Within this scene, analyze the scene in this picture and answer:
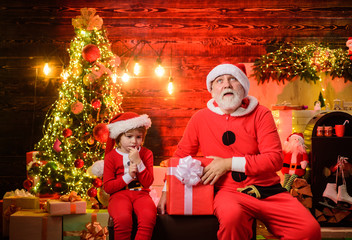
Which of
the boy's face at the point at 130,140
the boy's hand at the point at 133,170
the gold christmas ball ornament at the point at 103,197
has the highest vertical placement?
the boy's face at the point at 130,140

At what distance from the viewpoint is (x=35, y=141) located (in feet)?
14.2

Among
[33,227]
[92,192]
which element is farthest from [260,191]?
[33,227]

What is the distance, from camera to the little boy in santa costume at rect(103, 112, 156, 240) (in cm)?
206

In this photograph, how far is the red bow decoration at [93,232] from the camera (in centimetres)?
292

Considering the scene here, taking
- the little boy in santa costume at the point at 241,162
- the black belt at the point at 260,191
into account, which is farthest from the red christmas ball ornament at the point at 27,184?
the black belt at the point at 260,191

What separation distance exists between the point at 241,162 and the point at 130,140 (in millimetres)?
922

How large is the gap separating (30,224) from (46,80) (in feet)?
6.80

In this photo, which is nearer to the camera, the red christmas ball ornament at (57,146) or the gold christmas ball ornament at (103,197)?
the gold christmas ball ornament at (103,197)

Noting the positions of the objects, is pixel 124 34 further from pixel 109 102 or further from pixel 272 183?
pixel 272 183

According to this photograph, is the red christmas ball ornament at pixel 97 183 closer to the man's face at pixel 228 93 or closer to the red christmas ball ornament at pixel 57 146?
the red christmas ball ornament at pixel 57 146

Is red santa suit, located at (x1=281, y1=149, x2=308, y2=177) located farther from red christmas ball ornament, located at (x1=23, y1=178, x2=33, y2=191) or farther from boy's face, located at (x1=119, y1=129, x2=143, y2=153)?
red christmas ball ornament, located at (x1=23, y1=178, x2=33, y2=191)

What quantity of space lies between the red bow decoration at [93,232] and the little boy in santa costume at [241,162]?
1.11m

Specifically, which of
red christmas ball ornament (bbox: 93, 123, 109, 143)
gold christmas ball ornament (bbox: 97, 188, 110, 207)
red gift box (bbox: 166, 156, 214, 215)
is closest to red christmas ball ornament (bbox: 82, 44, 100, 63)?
red christmas ball ornament (bbox: 93, 123, 109, 143)

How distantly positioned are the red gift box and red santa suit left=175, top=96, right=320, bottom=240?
3.2 inches
